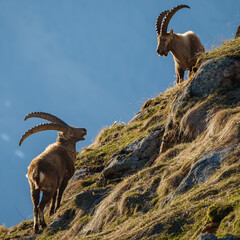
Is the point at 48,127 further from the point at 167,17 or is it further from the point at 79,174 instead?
the point at 167,17

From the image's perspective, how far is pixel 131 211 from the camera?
7.52 m

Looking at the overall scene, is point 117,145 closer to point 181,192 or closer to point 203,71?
point 203,71

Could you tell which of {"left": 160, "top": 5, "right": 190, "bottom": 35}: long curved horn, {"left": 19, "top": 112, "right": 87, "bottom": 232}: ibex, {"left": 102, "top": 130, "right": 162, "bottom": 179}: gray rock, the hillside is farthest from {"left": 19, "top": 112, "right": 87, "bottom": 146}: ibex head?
{"left": 160, "top": 5, "right": 190, "bottom": 35}: long curved horn

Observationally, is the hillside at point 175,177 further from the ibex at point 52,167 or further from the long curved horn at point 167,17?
the long curved horn at point 167,17

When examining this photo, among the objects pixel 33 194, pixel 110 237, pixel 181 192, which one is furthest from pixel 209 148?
pixel 33 194

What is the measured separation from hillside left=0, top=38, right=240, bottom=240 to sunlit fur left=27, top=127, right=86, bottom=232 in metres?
0.41

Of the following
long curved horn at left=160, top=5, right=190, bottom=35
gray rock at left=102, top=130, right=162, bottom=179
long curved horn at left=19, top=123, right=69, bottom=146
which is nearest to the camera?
gray rock at left=102, top=130, right=162, bottom=179

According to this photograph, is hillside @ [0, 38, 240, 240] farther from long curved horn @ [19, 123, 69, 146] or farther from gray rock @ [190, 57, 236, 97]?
long curved horn @ [19, 123, 69, 146]

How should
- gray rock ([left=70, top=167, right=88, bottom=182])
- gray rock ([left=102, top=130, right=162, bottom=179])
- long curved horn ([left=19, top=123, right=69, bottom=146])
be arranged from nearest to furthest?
gray rock ([left=102, top=130, right=162, bottom=179]) < long curved horn ([left=19, top=123, right=69, bottom=146]) < gray rock ([left=70, top=167, right=88, bottom=182])

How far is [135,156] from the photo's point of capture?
412 inches

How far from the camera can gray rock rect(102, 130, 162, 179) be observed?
10.3 metres

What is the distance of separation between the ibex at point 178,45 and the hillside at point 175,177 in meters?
2.80

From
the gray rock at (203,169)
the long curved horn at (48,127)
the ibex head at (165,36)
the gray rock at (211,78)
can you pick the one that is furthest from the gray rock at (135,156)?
the ibex head at (165,36)

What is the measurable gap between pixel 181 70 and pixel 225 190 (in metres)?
8.89
